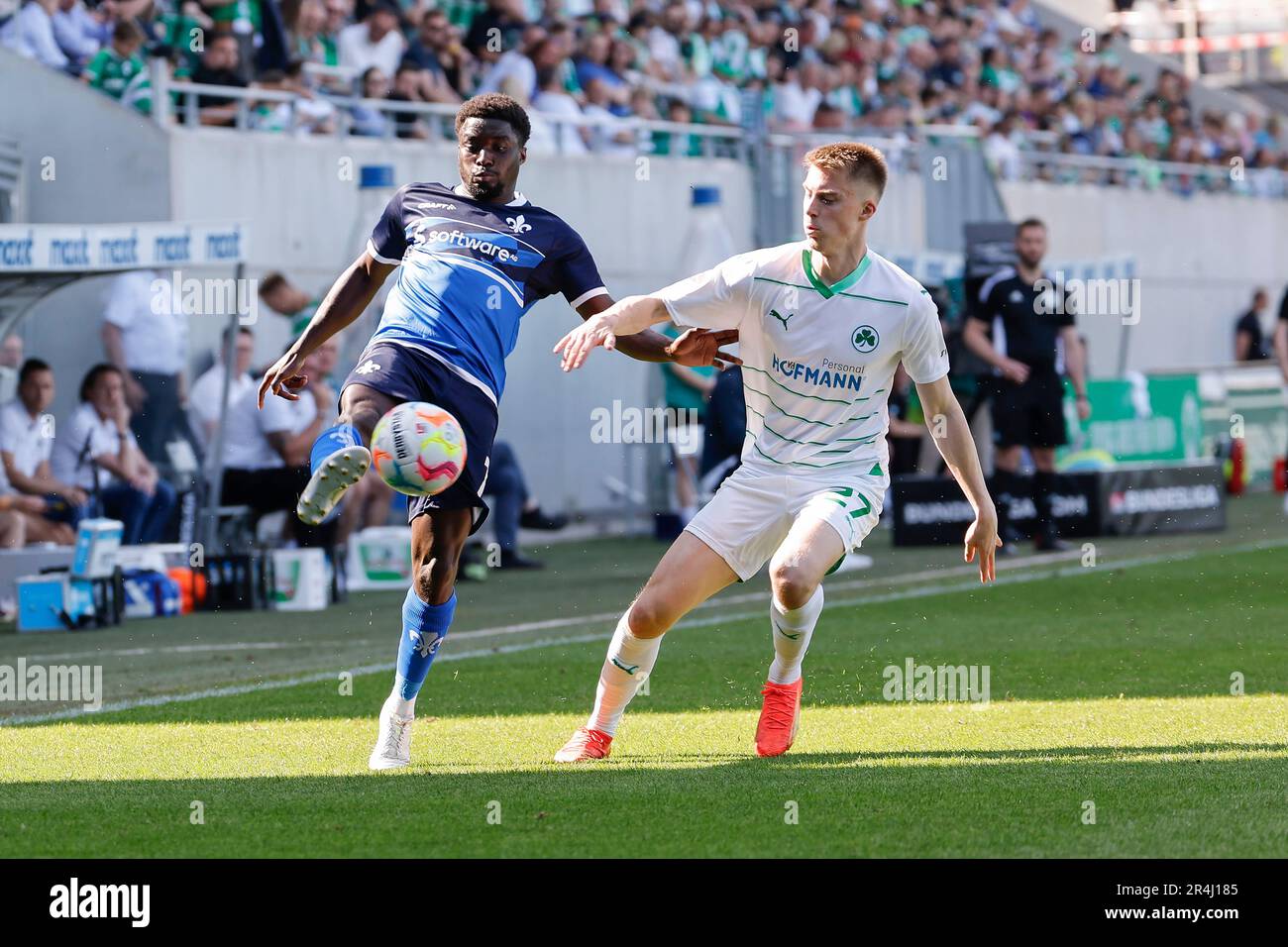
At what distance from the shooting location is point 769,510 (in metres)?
7.32

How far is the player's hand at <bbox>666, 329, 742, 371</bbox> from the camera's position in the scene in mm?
7130

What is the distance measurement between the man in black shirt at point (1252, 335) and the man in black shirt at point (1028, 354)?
50.0 feet

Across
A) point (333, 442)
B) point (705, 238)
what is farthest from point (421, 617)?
point (705, 238)

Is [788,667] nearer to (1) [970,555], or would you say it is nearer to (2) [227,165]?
(1) [970,555]

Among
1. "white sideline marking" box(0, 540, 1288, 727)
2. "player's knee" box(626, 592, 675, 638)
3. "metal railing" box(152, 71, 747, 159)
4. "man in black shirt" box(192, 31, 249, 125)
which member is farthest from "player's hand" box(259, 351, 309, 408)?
"man in black shirt" box(192, 31, 249, 125)

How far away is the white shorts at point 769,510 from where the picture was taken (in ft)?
23.9

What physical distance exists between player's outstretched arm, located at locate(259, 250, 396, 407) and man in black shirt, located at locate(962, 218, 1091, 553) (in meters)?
9.41

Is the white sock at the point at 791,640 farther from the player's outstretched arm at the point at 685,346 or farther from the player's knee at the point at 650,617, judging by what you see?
the player's outstretched arm at the point at 685,346

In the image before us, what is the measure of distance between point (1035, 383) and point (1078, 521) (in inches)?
89.7

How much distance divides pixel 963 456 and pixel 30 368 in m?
8.60

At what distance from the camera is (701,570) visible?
7.25 meters
